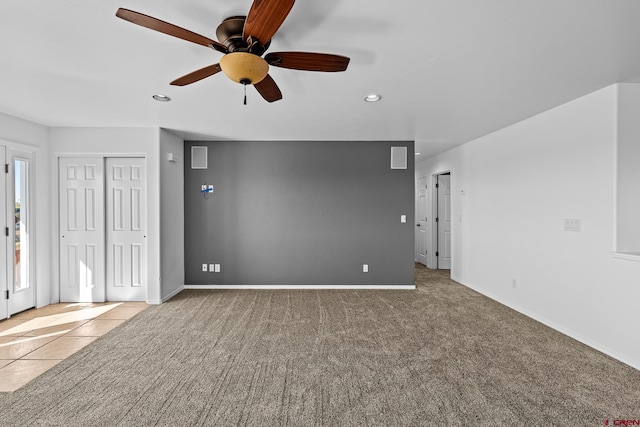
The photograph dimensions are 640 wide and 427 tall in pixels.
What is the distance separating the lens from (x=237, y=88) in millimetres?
2963

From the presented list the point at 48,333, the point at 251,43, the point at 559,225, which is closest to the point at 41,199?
the point at 48,333

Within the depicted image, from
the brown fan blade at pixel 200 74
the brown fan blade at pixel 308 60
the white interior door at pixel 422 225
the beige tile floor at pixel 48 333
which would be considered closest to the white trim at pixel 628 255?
A: the brown fan blade at pixel 308 60

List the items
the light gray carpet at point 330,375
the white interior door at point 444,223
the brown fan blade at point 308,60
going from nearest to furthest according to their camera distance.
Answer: the brown fan blade at point 308,60 → the light gray carpet at point 330,375 → the white interior door at point 444,223

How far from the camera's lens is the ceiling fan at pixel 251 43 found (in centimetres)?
151

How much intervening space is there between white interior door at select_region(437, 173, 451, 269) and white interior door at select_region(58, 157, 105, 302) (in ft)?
21.1

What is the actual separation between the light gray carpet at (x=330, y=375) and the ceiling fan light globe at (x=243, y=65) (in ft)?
7.20

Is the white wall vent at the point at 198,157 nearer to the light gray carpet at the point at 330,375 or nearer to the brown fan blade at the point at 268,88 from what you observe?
the light gray carpet at the point at 330,375

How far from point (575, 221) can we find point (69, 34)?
476cm

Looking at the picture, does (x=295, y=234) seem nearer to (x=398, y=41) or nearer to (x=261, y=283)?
(x=261, y=283)

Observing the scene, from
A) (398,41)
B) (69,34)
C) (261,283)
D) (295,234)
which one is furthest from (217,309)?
(398,41)

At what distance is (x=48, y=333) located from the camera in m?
3.41

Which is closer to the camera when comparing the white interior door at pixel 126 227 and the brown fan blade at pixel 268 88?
the brown fan blade at pixel 268 88

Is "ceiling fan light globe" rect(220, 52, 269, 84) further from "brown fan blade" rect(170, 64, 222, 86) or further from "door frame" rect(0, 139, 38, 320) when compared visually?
"door frame" rect(0, 139, 38, 320)

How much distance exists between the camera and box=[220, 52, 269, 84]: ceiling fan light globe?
177 cm
